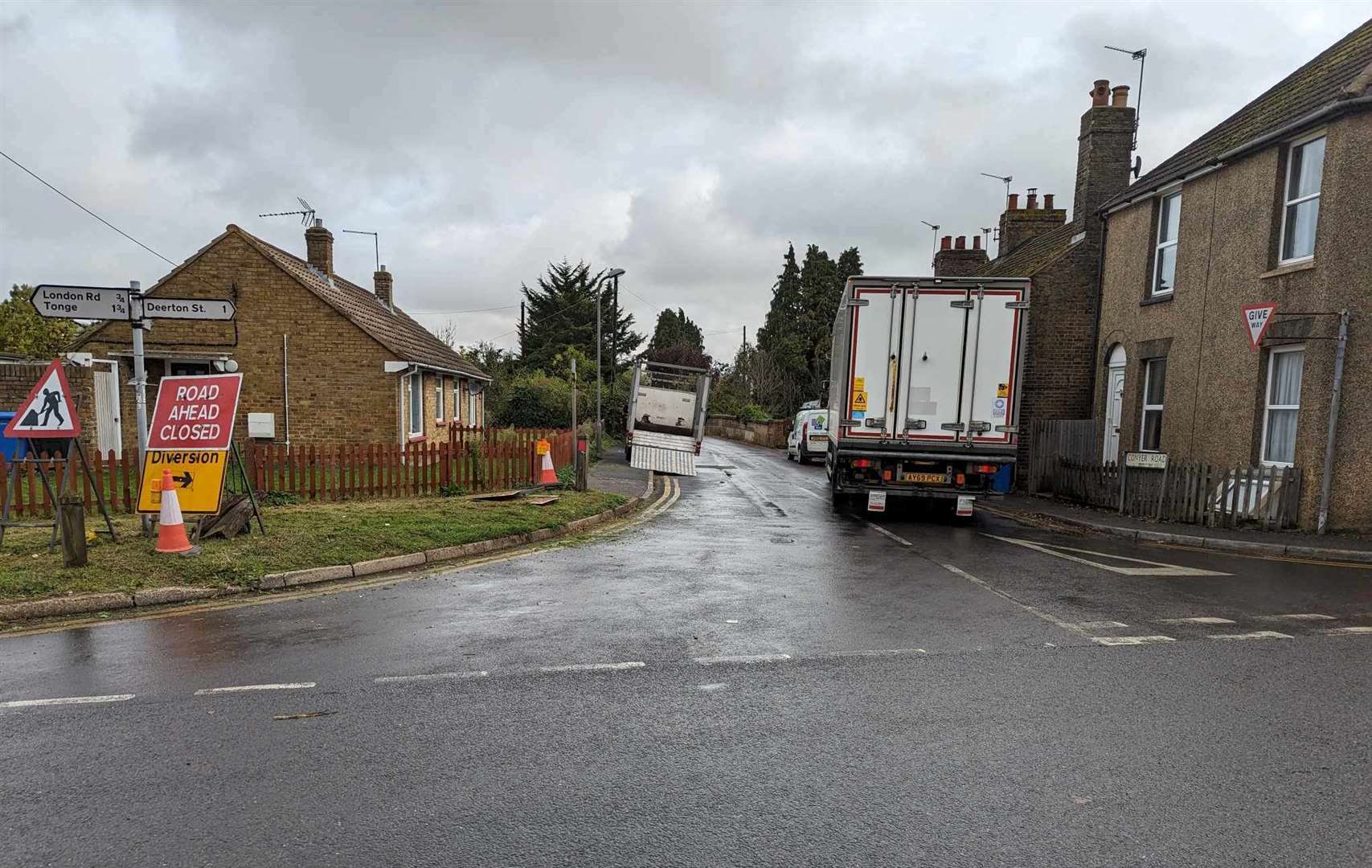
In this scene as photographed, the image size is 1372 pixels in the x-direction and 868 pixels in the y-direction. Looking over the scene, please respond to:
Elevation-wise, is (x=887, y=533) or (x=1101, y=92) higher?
(x=1101, y=92)

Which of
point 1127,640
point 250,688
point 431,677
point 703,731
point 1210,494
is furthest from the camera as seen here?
point 1210,494

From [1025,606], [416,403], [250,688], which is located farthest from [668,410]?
[250,688]

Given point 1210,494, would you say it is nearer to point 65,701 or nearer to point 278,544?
point 278,544

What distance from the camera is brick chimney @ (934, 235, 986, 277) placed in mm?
24578

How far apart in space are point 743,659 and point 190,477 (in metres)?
6.67

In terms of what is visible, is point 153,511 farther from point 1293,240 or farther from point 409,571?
point 1293,240

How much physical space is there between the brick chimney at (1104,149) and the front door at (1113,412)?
3.38 m

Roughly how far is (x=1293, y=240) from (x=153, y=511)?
15.6 meters

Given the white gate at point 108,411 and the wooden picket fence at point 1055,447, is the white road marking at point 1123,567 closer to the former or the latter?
the wooden picket fence at point 1055,447

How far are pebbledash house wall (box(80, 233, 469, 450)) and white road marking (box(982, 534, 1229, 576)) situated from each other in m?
13.5

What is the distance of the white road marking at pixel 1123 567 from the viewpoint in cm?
812

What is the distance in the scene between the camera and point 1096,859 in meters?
2.86

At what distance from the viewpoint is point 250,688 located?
451 cm

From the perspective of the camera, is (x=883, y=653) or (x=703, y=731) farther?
(x=883, y=653)
